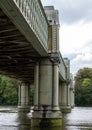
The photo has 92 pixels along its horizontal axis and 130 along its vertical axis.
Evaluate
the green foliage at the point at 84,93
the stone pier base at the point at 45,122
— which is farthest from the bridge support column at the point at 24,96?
the green foliage at the point at 84,93

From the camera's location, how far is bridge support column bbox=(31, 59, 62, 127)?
44844mm

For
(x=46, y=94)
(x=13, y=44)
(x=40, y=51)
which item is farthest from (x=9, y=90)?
(x=13, y=44)

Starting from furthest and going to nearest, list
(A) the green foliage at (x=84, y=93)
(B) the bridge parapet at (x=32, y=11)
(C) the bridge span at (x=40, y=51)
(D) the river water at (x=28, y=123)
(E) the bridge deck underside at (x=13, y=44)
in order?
(A) the green foliage at (x=84, y=93) < (D) the river water at (x=28, y=123) < (C) the bridge span at (x=40, y=51) < (E) the bridge deck underside at (x=13, y=44) < (B) the bridge parapet at (x=32, y=11)

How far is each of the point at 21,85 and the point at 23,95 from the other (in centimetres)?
247

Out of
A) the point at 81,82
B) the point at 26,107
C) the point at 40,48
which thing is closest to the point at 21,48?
the point at 40,48

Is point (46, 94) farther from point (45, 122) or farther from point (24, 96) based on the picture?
point (24, 96)

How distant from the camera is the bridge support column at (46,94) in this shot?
44844mm

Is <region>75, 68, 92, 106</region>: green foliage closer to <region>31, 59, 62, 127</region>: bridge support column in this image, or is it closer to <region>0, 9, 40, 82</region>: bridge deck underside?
<region>0, 9, 40, 82</region>: bridge deck underside

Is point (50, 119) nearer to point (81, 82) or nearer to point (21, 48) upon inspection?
point (21, 48)

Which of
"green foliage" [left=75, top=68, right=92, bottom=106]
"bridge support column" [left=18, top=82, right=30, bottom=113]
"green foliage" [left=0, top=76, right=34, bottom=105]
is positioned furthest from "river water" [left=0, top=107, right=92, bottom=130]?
"green foliage" [left=75, top=68, right=92, bottom=106]

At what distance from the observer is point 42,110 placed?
4547 cm

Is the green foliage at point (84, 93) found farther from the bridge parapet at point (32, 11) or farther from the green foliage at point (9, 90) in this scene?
the bridge parapet at point (32, 11)

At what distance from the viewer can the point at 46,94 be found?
46.5 meters


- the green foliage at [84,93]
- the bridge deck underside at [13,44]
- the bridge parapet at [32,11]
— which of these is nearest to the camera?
the bridge parapet at [32,11]
